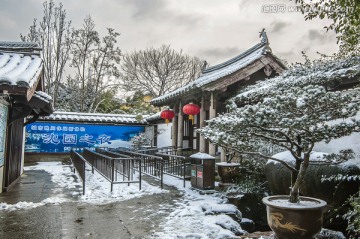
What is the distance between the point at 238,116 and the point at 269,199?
158cm

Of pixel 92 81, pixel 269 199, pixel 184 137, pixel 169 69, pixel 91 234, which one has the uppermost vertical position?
pixel 169 69

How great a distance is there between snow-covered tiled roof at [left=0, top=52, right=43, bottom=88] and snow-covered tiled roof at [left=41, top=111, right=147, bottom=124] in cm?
982

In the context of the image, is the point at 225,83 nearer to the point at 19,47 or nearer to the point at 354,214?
the point at 19,47

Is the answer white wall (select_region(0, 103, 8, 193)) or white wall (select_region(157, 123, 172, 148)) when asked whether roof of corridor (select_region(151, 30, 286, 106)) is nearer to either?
white wall (select_region(157, 123, 172, 148))

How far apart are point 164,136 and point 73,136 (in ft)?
A: 19.2

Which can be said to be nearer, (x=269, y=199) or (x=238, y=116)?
(x=238, y=116)

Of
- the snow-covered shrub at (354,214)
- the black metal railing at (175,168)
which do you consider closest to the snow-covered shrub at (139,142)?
the black metal railing at (175,168)

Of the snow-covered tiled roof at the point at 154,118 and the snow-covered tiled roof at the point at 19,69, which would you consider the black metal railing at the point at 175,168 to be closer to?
the snow-covered tiled roof at the point at 19,69

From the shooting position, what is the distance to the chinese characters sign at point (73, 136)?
17.2m

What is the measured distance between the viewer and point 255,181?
813 centimetres

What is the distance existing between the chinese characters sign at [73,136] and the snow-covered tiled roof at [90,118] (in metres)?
0.35

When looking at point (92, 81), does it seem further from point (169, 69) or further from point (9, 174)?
point (9, 174)

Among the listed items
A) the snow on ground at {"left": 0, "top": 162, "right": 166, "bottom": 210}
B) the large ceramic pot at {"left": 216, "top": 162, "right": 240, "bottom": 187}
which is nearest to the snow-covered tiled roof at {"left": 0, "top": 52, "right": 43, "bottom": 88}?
the snow on ground at {"left": 0, "top": 162, "right": 166, "bottom": 210}

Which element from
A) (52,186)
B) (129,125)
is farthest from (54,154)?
(52,186)
